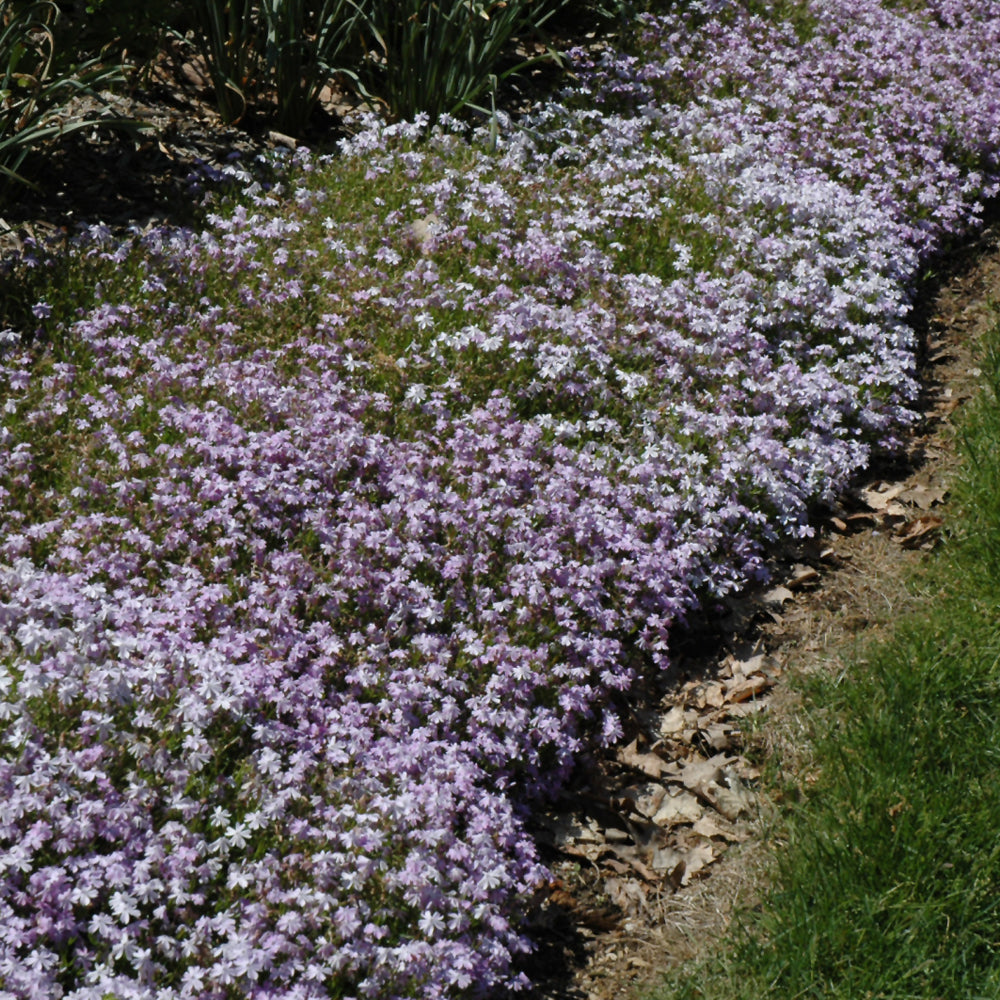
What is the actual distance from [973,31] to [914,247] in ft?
13.3

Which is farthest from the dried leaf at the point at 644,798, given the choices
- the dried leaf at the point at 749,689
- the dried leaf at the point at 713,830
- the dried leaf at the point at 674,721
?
the dried leaf at the point at 749,689

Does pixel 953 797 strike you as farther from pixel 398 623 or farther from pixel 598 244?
pixel 598 244

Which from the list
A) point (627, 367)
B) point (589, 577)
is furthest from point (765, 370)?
point (589, 577)

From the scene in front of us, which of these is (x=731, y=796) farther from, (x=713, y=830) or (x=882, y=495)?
(x=882, y=495)

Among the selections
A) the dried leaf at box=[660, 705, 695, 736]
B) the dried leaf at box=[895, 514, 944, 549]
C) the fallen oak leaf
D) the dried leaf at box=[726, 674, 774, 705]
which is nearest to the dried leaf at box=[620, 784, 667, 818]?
the dried leaf at box=[660, 705, 695, 736]

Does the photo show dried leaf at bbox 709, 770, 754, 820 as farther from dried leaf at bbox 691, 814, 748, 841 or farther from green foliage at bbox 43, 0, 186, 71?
green foliage at bbox 43, 0, 186, 71

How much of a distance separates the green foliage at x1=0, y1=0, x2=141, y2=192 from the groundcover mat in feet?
3.03

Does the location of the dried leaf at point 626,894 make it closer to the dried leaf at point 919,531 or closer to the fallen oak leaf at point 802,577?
the fallen oak leaf at point 802,577

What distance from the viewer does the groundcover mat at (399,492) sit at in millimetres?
3703

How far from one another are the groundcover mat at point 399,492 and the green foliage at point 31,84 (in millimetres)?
925

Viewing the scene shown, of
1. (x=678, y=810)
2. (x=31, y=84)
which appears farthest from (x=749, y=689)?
(x=31, y=84)

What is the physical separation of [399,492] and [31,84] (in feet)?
12.5

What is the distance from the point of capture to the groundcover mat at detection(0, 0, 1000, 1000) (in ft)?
12.1

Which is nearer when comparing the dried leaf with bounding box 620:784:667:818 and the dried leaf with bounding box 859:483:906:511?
the dried leaf with bounding box 620:784:667:818
